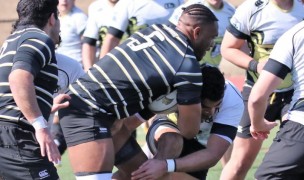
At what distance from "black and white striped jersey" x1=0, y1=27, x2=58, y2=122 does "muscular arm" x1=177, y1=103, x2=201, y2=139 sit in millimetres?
857

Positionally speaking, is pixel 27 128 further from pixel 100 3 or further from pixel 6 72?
pixel 100 3

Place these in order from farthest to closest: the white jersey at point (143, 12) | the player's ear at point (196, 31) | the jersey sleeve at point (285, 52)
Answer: the white jersey at point (143, 12) < the player's ear at point (196, 31) < the jersey sleeve at point (285, 52)

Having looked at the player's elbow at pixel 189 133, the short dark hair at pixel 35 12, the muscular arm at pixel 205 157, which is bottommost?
the muscular arm at pixel 205 157

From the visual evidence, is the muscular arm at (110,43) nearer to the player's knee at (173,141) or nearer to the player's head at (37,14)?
the player's knee at (173,141)

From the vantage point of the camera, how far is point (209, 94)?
5.88m

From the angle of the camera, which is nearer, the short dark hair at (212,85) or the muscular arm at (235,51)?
the short dark hair at (212,85)

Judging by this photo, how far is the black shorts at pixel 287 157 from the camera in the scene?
552 centimetres

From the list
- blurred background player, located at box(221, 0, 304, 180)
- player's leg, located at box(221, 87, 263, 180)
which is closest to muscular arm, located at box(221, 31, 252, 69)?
blurred background player, located at box(221, 0, 304, 180)

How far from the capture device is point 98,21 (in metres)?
10.2

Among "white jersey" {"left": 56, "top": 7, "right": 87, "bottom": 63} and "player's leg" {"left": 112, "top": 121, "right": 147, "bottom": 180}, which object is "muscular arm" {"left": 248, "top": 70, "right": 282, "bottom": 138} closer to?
A: "player's leg" {"left": 112, "top": 121, "right": 147, "bottom": 180}

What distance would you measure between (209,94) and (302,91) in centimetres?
66

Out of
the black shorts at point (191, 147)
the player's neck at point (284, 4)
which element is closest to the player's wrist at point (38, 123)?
the black shorts at point (191, 147)

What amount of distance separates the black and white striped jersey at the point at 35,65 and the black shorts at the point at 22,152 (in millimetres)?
77

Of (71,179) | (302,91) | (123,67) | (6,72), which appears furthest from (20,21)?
(71,179)
